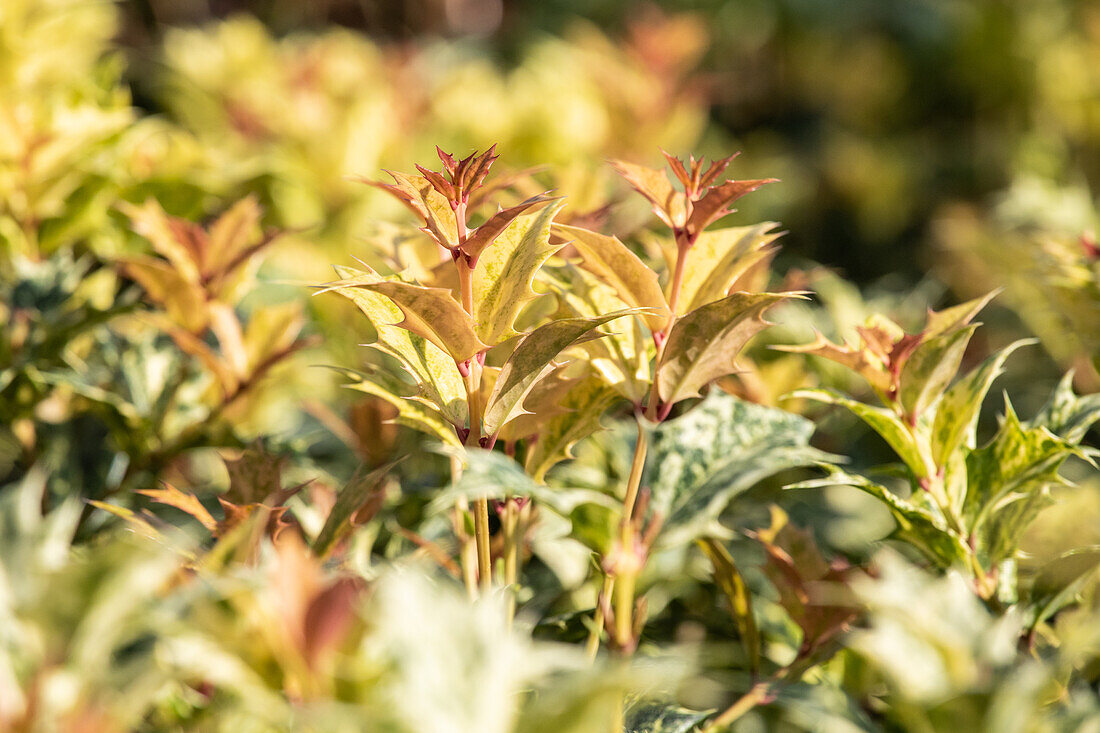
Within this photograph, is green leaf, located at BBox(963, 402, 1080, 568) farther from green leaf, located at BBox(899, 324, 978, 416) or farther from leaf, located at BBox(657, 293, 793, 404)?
leaf, located at BBox(657, 293, 793, 404)

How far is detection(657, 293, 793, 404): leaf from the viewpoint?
0.67 meters

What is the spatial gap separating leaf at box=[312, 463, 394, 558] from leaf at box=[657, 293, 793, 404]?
226 mm

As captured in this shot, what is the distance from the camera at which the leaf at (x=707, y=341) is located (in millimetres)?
670

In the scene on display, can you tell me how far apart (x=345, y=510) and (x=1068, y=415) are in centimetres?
63

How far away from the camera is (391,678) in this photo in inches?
19.5

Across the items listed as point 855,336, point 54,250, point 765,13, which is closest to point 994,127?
point 765,13

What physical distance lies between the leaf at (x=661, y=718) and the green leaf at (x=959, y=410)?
1.00 feet

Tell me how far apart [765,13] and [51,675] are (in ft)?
11.0

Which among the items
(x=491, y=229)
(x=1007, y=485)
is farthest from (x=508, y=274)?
(x=1007, y=485)

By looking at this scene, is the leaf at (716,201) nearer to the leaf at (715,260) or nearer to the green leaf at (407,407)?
the leaf at (715,260)

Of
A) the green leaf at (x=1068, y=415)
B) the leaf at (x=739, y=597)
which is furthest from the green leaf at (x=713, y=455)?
the green leaf at (x=1068, y=415)

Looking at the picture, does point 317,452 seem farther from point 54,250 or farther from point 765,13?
point 765,13

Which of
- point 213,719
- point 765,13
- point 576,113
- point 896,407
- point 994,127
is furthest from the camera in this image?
point 765,13

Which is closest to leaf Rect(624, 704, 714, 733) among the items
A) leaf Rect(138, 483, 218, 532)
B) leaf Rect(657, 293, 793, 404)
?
leaf Rect(657, 293, 793, 404)
